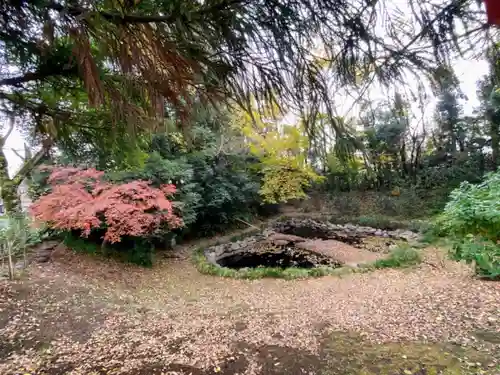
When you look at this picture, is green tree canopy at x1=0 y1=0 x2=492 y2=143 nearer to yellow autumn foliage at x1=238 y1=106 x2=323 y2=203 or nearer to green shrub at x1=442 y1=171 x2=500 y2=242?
green shrub at x1=442 y1=171 x2=500 y2=242

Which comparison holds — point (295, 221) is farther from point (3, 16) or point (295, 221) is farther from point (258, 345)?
point (3, 16)

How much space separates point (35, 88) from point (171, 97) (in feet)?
3.26

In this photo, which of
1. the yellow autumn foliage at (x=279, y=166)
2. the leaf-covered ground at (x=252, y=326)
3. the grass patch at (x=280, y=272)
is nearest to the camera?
the leaf-covered ground at (x=252, y=326)

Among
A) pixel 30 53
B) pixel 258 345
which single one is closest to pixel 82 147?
pixel 30 53

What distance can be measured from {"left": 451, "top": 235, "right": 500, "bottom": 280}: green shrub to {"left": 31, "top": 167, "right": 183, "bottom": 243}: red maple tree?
4.08 meters

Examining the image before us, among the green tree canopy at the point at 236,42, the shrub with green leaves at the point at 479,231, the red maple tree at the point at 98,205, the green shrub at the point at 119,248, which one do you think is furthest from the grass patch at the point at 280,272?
the green tree canopy at the point at 236,42

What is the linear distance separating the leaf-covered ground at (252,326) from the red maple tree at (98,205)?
74 cm

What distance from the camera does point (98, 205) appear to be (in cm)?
425

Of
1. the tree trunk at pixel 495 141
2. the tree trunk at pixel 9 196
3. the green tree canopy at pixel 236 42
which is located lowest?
the tree trunk at pixel 9 196

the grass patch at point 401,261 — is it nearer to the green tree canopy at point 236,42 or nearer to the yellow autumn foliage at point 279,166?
the yellow autumn foliage at point 279,166

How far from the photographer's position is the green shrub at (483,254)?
3.29 meters

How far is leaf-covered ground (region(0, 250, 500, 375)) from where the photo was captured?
222 centimetres

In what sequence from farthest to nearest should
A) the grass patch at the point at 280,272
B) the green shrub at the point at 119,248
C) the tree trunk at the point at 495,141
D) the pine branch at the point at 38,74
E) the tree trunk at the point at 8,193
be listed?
1. the tree trunk at the point at 495,141
2. the green shrub at the point at 119,248
3. the grass patch at the point at 280,272
4. the tree trunk at the point at 8,193
5. the pine branch at the point at 38,74

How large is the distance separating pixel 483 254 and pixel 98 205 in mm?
5043
